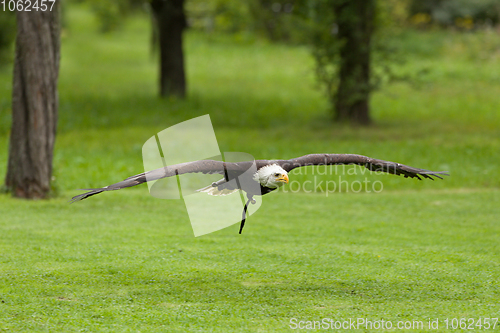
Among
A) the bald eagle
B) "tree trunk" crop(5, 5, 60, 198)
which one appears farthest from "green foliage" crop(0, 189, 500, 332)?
the bald eagle

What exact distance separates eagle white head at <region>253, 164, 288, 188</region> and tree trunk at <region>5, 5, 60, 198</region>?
5.06m

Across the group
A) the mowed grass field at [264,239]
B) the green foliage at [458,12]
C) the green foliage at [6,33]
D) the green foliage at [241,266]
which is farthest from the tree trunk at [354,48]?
the green foliage at [458,12]

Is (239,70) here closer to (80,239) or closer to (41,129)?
(41,129)

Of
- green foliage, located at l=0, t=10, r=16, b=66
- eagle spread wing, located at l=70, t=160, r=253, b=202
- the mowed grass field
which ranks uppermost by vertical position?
green foliage, located at l=0, t=10, r=16, b=66

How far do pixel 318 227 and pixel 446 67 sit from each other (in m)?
20.8

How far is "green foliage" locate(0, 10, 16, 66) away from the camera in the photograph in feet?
77.0

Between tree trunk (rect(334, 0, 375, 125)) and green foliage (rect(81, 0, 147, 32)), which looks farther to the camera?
green foliage (rect(81, 0, 147, 32))

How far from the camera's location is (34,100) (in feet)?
29.1

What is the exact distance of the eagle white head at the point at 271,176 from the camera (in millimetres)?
5082

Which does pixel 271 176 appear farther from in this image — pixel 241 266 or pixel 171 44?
pixel 171 44

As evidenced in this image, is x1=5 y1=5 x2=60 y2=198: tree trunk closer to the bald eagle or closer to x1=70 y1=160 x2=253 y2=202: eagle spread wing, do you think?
the bald eagle

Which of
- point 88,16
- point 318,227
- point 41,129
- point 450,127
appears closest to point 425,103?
point 450,127

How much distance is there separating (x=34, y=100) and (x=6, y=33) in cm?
1740

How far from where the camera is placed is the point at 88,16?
172 ft
